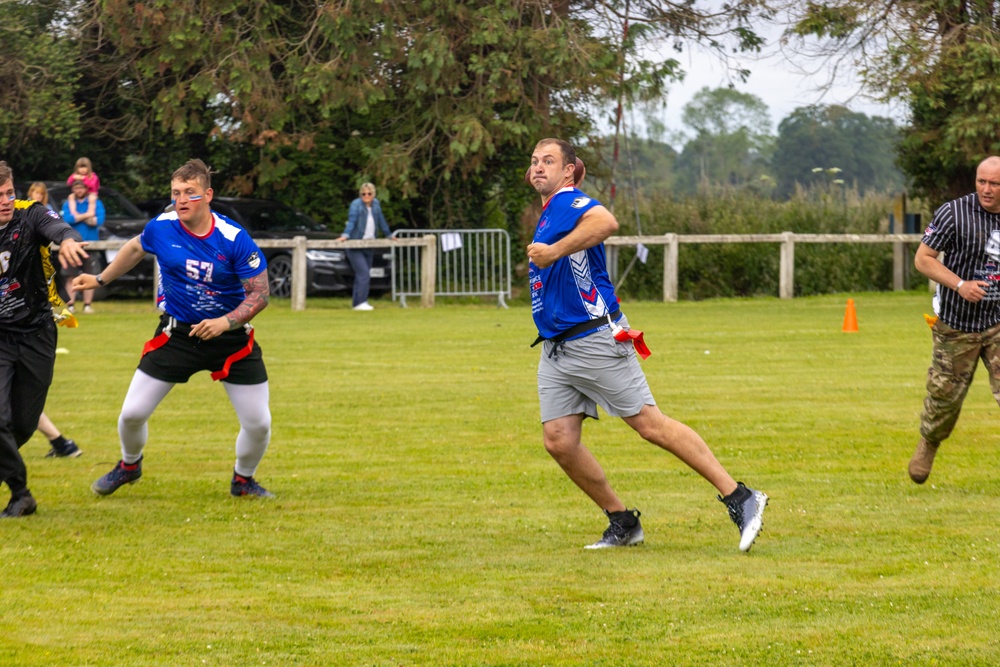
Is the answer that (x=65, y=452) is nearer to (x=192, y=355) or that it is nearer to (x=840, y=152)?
(x=192, y=355)

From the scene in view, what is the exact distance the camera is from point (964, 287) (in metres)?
8.07

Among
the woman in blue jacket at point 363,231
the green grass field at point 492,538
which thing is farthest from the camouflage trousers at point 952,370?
the woman in blue jacket at point 363,231

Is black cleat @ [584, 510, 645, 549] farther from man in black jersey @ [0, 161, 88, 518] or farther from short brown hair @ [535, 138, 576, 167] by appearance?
man in black jersey @ [0, 161, 88, 518]

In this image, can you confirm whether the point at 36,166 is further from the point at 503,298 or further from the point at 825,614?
the point at 825,614

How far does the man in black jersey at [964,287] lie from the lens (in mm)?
8117

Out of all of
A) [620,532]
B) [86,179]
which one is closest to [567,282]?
[620,532]

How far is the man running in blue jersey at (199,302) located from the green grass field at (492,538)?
0.62 meters

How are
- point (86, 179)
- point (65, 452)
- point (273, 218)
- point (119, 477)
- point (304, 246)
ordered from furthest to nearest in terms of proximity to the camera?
point (273, 218) < point (304, 246) < point (86, 179) < point (65, 452) < point (119, 477)

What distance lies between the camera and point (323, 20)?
26.5 metres

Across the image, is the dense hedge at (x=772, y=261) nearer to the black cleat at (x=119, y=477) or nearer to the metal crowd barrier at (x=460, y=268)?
the metal crowd barrier at (x=460, y=268)

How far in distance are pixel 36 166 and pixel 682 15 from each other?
1305 cm

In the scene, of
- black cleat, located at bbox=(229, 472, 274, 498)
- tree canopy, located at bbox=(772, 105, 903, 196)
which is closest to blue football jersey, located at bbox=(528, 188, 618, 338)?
black cleat, located at bbox=(229, 472, 274, 498)

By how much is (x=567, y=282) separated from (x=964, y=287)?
2.45 meters

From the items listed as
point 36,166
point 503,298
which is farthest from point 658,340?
point 36,166
